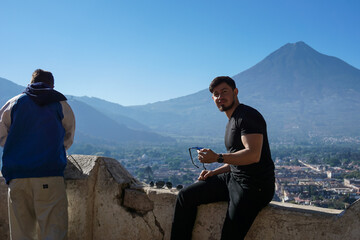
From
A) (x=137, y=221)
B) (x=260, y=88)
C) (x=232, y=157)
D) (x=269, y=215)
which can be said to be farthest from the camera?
(x=260, y=88)

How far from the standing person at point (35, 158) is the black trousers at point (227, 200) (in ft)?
3.08

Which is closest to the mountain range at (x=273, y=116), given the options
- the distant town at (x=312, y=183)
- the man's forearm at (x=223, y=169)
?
the distant town at (x=312, y=183)

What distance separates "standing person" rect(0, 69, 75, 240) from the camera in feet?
8.11

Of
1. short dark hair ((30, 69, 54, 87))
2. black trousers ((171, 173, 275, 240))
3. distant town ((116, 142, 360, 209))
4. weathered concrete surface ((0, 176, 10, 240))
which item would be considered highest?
short dark hair ((30, 69, 54, 87))

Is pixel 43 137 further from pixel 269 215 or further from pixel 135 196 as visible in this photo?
pixel 269 215

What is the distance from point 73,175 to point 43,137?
0.65 m

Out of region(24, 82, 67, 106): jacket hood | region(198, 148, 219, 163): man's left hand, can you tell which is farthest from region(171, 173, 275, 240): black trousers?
region(24, 82, 67, 106): jacket hood

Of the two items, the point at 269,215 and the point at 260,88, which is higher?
the point at 260,88

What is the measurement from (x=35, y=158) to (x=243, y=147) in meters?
1.50

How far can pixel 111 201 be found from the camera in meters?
3.08

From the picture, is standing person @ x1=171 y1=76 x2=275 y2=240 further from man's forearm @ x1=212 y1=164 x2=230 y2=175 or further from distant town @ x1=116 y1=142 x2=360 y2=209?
distant town @ x1=116 y1=142 x2=360 y2=209

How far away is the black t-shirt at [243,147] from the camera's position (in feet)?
7.32

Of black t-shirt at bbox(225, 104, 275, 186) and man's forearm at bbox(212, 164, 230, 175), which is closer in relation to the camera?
black t-shirt at bbox(225, 104, 275, 186)

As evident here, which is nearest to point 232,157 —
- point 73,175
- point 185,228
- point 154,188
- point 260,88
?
point 185,228
